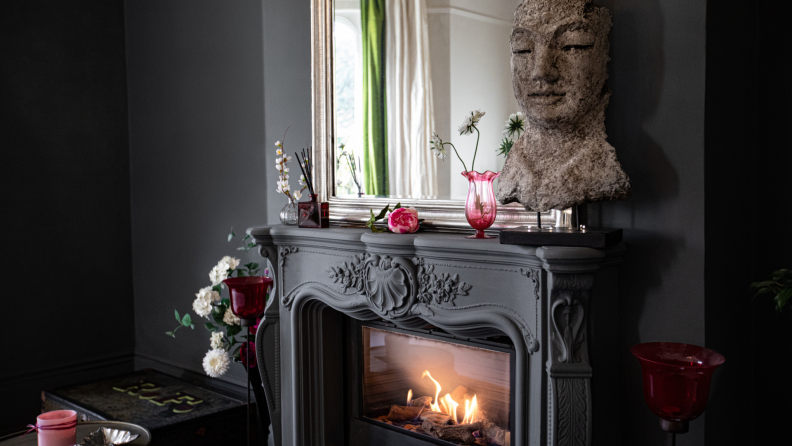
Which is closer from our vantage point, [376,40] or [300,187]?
[376,40]

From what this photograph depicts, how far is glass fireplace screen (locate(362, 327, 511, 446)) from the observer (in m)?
2.05

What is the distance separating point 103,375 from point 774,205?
3.66 m

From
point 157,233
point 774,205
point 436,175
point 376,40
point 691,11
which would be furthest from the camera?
point 157,233

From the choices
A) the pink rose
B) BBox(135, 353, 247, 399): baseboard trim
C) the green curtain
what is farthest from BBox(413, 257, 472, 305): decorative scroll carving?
BBox(135, 353, 247, 399): baseboard trim

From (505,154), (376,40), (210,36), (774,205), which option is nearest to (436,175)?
(505,154)

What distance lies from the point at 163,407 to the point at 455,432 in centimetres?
150

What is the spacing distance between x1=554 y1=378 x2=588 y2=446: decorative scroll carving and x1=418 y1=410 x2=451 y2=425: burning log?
0.66m

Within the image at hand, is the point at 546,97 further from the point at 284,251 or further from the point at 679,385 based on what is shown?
the point at 284,251

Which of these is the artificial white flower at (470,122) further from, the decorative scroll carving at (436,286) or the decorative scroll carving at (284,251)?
the decorative scroll carving at (284,251)

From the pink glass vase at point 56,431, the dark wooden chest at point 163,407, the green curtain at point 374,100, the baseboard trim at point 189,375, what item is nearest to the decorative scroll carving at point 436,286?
the green curtain at point 374,100

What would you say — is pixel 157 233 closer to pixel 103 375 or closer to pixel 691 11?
pixel 103 375

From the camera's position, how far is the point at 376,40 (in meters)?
2.38

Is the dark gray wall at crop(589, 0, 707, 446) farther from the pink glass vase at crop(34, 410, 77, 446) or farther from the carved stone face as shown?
the pink glass vase at crop(34, 410, 77, 446)

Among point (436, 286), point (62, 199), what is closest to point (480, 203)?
point (436, 286)
